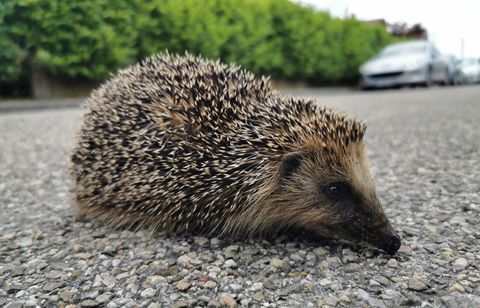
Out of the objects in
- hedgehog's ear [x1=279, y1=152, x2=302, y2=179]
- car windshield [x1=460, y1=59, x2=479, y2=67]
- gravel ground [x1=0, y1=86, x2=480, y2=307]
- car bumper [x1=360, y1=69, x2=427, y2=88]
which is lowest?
gravel ground [x1=0, y1=86, x2=480, y2=307]

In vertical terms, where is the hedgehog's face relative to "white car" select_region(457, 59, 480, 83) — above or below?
below

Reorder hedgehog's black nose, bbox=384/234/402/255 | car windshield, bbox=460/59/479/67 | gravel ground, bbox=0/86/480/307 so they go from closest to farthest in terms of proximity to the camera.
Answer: gravel ground, bbox=0/86/480/307 → hedgehog's black nose, bbox=384/234/402/255 → car windshield, bbox=460/59/479/67

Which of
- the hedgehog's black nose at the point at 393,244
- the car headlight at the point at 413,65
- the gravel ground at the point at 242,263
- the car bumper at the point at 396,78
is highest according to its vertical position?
the car headlight at the point at 413,65

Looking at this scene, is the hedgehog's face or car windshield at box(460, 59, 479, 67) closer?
the hedgehog's face

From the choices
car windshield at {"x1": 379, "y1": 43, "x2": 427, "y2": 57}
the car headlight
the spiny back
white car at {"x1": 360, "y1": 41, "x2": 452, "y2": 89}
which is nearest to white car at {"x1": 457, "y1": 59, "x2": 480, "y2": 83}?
white car at {"x1": 360, "y1": 41, "x2": 452, "y2": 89}

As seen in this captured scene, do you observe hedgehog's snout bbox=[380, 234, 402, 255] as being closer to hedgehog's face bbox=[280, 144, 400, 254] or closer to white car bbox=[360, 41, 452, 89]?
hedgehog's face bbox=[280, 144, 400, 254]

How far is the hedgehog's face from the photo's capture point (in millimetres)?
2670

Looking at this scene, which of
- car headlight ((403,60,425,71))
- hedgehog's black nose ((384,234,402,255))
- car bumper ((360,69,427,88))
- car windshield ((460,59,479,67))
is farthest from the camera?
car windshield ((460,59,479,67))

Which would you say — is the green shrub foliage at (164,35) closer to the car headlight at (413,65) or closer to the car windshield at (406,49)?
the car windshield at (406,49)

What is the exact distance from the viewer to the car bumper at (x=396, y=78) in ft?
59.0

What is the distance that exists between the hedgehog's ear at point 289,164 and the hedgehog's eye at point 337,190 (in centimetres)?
24

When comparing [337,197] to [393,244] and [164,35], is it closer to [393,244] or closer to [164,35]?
[393,244]

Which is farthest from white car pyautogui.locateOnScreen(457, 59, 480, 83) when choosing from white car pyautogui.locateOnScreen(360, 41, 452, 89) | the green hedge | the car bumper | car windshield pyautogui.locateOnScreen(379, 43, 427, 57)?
the car bumper

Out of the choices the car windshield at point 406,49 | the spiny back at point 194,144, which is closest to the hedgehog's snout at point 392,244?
the spiny back at point 194,144
